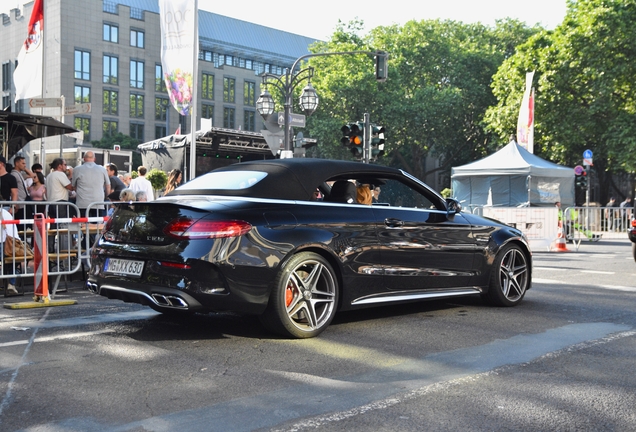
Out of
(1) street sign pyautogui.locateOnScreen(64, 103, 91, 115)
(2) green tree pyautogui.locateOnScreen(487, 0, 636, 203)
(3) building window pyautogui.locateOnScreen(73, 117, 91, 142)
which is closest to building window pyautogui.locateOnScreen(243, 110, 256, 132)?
(3) building window pyautogui.locateOnScreen(73, 117, 91, 142)

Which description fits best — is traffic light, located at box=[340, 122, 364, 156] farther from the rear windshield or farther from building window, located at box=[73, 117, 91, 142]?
building window, located at box=[73, 117, 91, 142]

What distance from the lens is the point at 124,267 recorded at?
637 cm

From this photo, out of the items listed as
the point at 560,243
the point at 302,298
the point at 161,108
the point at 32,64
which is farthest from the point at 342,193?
the point at 161,108

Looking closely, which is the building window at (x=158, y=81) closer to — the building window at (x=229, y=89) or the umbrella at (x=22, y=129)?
the building window at (x=229, y=89)

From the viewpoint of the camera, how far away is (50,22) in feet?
208

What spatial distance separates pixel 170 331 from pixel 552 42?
33707 millimetres

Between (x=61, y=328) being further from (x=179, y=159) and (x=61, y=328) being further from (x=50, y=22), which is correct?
(x=50, y=22)

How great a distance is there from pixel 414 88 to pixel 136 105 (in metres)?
27.2

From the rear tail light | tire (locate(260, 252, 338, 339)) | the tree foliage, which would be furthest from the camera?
the tree foliage

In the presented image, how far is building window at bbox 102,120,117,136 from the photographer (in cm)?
6625

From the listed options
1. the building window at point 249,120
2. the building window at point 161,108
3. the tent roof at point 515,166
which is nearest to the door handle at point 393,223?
the tent roof at point 515,166

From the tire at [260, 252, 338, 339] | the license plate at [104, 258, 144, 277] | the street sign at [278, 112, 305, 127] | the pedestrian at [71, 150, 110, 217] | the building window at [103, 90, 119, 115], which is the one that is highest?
the building window at [103, 90, 119, 115]

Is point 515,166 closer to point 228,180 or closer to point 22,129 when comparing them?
point 22,129

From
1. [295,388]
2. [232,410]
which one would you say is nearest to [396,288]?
[295,388]
